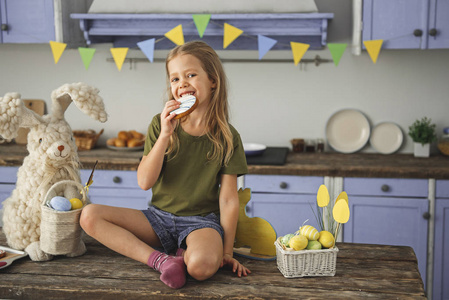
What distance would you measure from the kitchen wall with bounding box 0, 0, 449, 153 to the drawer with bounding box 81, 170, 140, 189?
618mm

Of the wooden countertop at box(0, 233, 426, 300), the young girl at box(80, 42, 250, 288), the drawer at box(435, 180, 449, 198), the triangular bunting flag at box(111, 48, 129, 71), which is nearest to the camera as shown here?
the wooden countertop at box(0, 233, 426, 300)

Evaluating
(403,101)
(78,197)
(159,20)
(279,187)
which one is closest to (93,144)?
(159,20)

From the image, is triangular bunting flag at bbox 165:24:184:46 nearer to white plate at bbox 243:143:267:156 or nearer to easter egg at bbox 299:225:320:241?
white plate at bbox 243:143:267:156

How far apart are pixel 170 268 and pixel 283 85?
86.2 inches

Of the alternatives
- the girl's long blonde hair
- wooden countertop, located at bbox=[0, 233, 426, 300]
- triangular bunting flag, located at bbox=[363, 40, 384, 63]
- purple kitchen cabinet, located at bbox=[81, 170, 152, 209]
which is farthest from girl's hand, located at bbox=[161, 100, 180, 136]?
triangular bunting flag, located at bbox=[363, 40, 384, 63]

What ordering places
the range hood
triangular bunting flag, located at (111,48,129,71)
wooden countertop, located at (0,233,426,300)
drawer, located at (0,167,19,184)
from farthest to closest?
triangular bunting flag, located at (111,48,129,71) → drawer, located at (0,167,19,184) → the range hood → wooden countertop, located at (0,233,426,300)

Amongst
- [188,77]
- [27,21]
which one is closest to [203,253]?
[188,77]

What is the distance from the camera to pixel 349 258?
5.75 ft

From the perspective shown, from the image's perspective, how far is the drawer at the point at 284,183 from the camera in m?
2.96

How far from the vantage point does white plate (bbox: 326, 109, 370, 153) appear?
342cm

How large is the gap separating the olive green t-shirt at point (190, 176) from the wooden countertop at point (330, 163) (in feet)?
3.67

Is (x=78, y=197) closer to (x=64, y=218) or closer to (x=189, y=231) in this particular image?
(x=64, y=218)

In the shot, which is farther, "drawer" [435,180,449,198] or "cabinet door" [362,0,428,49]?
"cabinet door" [362,0,428,49]

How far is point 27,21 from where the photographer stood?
128 inches
